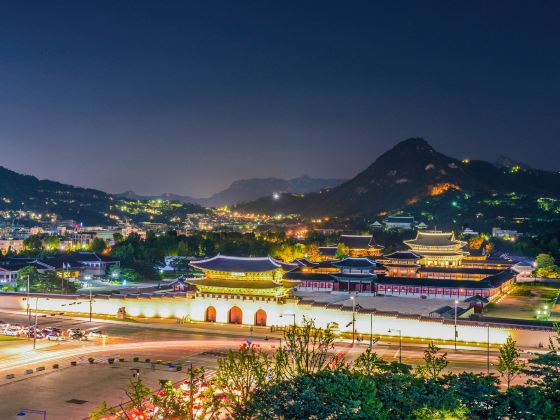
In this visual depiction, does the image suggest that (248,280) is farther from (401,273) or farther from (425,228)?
(425,228)

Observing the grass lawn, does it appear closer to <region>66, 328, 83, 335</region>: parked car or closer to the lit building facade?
the lit building facade

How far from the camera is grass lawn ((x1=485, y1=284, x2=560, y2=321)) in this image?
54.9 meters

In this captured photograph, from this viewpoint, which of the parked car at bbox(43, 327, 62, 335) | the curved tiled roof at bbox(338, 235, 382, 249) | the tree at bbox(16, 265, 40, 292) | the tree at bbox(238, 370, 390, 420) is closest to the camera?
the tree at bbox(238, 370, 390, 420)

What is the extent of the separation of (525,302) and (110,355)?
1632 inches

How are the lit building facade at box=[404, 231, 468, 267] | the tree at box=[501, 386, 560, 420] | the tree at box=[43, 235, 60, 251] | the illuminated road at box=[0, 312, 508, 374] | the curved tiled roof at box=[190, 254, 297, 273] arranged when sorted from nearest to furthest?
the tree at box=[501, 386, 560, 420]
the illuminated road at box=[0, 312, 508, 374]
the curved tiled roof at box=[190, 254, 297, 273]
the lit building facade at box=[404, 231, 468, 267]
the tree at box=[43, 235, 60, 251]

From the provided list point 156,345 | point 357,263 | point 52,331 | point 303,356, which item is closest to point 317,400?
point 303,356

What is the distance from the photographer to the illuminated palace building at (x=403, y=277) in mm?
63938

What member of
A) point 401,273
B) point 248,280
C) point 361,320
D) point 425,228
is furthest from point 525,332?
point 425,228

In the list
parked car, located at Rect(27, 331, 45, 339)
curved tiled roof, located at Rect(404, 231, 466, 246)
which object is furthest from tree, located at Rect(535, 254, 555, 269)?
parked car, located at Rect(27, 331, 45, 339)

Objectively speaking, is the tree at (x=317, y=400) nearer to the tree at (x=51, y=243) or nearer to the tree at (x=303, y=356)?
the tree at (x=303, y=356)

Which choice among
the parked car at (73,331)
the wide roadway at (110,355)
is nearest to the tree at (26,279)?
the wide roadway at (110,355)

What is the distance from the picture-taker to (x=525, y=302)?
63.0 metres

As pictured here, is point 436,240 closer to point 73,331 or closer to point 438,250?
point 438,250

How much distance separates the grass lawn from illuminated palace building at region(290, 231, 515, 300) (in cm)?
155
